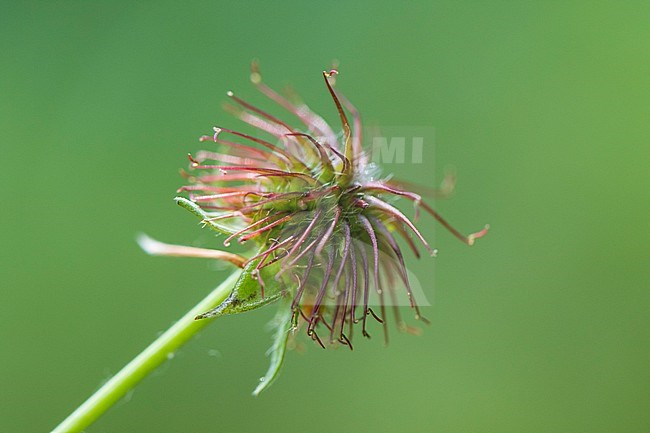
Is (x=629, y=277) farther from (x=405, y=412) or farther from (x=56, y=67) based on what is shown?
(x=56, y=67)

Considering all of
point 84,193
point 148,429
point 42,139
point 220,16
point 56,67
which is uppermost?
point 220,16

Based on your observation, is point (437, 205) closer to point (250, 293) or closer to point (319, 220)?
point (319, 220)

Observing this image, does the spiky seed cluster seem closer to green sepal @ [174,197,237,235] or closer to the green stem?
green sepal @ [174,197,237,235]

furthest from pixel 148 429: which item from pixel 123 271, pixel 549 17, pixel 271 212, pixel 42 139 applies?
pixel 549 17

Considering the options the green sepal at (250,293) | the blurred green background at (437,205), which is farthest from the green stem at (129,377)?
the blurred green background at (437,205)

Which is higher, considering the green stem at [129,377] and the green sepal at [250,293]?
the green sepal at [250,293]

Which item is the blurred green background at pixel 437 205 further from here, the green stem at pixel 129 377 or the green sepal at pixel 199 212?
the green sepal at pixel 199 212

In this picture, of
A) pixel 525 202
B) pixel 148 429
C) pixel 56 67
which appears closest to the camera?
pixel 148 429

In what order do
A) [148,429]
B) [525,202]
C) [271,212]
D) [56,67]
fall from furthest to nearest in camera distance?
[525,202], [56,67], [148,429], [271,212]
